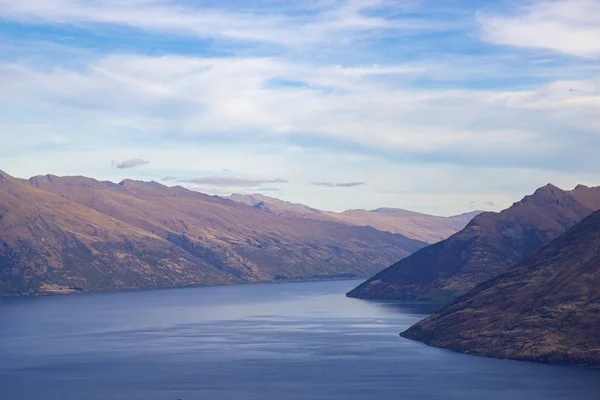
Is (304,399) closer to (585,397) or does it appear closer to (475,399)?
(475,399)

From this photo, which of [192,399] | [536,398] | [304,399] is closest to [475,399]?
[536,398]

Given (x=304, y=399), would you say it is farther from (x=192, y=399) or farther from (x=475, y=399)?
(x=475, y=399)

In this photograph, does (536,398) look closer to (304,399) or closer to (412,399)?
(412,399)

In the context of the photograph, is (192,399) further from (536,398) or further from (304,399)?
(536,398)

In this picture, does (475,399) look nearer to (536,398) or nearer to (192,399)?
(536,398)

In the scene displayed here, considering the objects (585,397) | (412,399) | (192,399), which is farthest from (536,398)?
(192,399)

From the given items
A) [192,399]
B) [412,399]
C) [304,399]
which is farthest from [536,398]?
[192,399]
